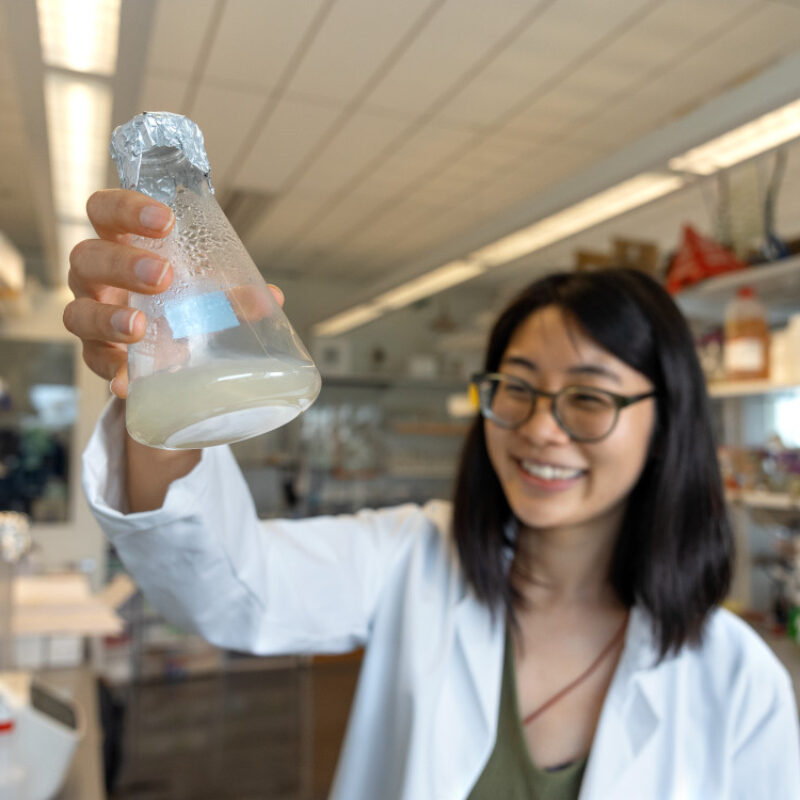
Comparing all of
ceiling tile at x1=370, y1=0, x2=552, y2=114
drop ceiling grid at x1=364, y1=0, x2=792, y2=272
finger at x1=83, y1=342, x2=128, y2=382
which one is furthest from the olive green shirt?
drop ceiling grid at x1=364, y1=0, x2=792, y2=272

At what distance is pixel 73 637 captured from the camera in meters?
2.42

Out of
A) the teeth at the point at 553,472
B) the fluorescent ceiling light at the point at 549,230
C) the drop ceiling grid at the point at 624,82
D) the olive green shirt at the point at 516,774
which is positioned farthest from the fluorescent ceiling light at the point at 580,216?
the olive green shirt at the point at 516,774

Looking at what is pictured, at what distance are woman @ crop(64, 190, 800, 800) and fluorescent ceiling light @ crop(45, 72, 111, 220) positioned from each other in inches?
42.2

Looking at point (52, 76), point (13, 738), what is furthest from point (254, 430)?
point (52, 76)

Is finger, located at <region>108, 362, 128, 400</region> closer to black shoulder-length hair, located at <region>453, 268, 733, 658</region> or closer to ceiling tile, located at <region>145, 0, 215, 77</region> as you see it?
black shoulder-length hair, located at <region>453, 268, 733, 658</region>

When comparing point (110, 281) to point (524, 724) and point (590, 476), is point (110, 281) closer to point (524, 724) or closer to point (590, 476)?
point (590, 476)

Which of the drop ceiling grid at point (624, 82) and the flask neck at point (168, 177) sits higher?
the drop ceiling grid at point (624, 82)

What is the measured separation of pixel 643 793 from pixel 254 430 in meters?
0.88

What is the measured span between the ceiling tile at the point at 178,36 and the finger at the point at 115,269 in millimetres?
1966

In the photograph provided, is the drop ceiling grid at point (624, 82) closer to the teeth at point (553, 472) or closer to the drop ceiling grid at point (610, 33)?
the drop ceiling grid at point (610, 33)

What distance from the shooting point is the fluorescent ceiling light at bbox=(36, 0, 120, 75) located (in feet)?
4.05

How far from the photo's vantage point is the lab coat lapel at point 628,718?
1.04m

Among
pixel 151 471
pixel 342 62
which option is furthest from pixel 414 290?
pixel 151 471

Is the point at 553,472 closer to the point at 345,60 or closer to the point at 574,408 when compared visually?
the point at 574,408
